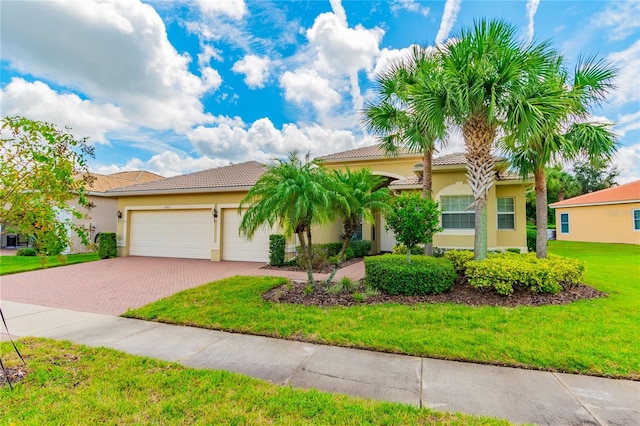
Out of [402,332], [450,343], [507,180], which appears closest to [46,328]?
[402,332]

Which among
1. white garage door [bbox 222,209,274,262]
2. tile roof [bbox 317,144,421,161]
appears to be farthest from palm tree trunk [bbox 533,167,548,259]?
white garage door [bbox 222,209,274,262]

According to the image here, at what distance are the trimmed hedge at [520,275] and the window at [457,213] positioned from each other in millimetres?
5428

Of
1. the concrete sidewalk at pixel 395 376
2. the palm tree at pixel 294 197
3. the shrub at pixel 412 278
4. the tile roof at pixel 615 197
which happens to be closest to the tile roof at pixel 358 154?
the palm tree at pixel 294 197

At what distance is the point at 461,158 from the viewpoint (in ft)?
43.5

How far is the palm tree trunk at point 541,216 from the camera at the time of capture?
886 cm

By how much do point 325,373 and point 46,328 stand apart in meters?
5.54

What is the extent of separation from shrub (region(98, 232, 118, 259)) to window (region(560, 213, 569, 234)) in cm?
3536

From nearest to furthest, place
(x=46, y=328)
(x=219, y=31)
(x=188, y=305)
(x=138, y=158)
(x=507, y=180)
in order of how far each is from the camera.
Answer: (x=46, y=328) < (x=188, y=305) < (x=219, y=31) < (x=507, y=180) < (x=138, y=158)

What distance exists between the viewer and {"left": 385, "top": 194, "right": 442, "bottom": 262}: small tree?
7977 mm

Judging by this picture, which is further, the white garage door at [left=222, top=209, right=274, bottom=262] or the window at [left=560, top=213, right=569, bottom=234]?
the window at [left=560, top=213, right=569, bottom=234]

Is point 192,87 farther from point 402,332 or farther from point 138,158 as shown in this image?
point 402,332

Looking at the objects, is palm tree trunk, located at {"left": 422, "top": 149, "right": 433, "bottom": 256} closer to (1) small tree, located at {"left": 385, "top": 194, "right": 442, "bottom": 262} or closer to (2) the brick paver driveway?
(1) small tree, located at {"left": 385, "top": 194, "right": 442, "bottom": 262}

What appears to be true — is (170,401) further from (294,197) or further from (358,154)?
(358,154)

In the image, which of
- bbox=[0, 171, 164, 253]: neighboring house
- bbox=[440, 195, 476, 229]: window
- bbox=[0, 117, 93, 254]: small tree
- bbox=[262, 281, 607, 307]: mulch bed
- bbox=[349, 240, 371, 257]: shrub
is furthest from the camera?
bbox=[0, 171, 164, 253]: neighboring house
